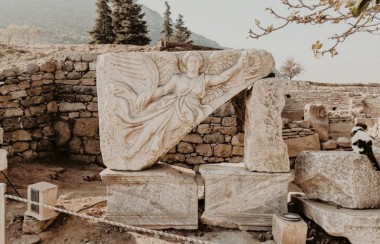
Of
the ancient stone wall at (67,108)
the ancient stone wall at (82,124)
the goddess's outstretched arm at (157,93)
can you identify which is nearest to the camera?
the goddess's outstretched arm at (157,93)

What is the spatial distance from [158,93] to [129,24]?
15.7 metres

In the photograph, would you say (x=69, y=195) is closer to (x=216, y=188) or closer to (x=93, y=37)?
(x=216, y=188)

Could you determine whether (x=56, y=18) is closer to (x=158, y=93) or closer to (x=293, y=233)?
(x=158, y=93)

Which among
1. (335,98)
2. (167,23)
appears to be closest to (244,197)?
(335,98)

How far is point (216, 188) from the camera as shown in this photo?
3.45 m

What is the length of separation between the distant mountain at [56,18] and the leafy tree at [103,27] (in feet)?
85.6

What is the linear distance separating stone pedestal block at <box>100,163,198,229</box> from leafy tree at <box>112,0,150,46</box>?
1547cm

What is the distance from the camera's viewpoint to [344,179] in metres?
3.19

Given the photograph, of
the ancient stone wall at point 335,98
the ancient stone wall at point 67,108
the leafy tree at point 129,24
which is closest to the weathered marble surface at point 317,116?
the ancient stone wall at point 335,98

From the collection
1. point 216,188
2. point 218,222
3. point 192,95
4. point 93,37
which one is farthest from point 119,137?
point 93,37

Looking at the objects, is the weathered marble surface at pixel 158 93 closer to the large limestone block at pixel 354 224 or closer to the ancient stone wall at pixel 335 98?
the large limestone block at pixel 354 224

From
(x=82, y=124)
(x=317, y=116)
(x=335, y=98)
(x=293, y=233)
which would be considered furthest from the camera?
(x=335, y=98)

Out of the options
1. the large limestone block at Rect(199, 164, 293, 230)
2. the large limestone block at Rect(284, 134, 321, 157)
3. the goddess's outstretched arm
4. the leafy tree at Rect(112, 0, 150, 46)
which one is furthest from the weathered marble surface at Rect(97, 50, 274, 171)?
the leafy tree at Rect(112, 0, 150, 46)

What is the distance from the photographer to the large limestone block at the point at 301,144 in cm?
688
